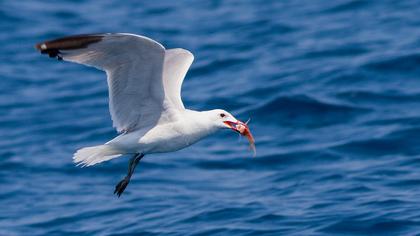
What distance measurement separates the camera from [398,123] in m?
17.4

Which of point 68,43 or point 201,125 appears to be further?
point 201,125

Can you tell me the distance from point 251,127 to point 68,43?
7959 millimetres

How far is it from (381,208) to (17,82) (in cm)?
1076

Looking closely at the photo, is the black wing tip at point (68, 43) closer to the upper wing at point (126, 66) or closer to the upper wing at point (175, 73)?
the upper wing at point (126, 66)

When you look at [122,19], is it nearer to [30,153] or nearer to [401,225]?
[30,153]

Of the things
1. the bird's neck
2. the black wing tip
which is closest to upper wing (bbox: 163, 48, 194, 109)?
the bird's neck

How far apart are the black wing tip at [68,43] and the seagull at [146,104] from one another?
0.16 m

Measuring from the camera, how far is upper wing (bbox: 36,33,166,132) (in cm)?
1074

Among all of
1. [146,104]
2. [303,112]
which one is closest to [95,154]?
[146,104]

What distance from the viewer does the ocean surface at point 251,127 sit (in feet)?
48.6

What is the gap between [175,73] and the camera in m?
12.3

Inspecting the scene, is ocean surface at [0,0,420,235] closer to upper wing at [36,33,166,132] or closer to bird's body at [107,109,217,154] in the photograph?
bird's body at [107,109,217,154]

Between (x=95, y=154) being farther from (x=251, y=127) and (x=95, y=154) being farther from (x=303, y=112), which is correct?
(x=303, y=112)

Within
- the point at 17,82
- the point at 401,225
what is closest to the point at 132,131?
the point at 401,225
